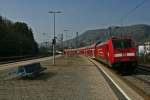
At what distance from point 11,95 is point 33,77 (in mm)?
8032

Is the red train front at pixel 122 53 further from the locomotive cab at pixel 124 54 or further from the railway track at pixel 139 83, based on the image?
the railway track at pixel 139 83

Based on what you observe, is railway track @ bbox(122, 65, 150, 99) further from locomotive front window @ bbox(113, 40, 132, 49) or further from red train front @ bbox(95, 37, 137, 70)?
locomotive front window @ bbox(113, 40, 132, 49)

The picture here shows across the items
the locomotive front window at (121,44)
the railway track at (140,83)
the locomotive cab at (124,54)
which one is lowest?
the railway track at (140,83)

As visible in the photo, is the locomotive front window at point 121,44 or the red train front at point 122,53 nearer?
the red train front at point 122,53

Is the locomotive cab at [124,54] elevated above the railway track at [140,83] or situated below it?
above

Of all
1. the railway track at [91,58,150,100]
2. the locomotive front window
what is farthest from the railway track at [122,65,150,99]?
the locomotive front window

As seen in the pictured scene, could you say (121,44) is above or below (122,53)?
above

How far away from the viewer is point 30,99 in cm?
1205

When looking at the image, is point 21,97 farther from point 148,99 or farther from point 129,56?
point 129,56

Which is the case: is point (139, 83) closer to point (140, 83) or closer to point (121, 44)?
point (140, 83)

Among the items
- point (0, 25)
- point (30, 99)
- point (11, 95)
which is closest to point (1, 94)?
point (11, 95)

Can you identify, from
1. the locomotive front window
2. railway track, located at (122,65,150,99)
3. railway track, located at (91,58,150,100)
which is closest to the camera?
railway track, located at (91,58,150,100)

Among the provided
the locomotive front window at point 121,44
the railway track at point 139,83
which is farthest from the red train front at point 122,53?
the railway track at point 139,83

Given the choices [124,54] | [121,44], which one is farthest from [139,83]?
[121,44]
